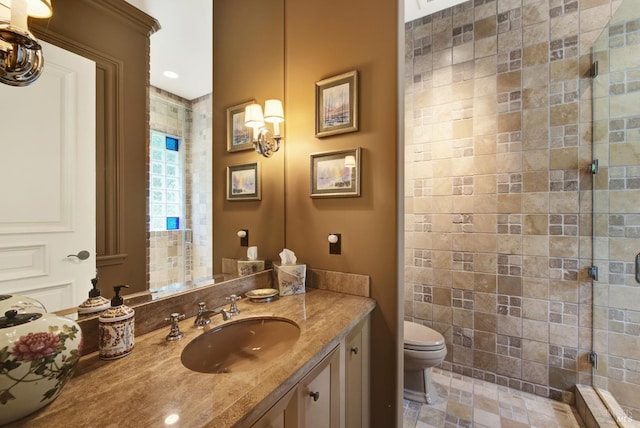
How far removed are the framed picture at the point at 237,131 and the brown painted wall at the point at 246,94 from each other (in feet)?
0.10

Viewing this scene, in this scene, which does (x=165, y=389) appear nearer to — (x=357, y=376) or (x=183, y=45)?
(x=357, y=376)

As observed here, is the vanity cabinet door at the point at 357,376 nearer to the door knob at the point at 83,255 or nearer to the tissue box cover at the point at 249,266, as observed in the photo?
the tissue box cover at the point at 249,266

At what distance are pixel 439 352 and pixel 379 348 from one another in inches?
31.9

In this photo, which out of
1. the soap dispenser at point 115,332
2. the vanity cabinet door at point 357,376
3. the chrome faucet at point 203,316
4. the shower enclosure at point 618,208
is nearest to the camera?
the soap dispenser at point 115,332

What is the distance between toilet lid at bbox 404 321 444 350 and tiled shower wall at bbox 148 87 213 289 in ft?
4.94

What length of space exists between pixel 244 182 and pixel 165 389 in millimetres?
1129

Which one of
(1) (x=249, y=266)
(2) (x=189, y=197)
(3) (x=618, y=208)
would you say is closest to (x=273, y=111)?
(2) (x=189, y=197)

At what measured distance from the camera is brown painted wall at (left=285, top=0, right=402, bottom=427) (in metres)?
1.41

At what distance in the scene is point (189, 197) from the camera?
113cm

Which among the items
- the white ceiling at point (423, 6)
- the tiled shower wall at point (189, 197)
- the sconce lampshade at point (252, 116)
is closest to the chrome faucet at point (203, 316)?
the tiled shower wall at point (189, 197)

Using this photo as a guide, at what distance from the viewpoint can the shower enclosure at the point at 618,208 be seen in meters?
1.75

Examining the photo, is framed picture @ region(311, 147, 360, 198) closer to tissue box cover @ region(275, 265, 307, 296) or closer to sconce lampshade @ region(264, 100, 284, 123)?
sconce lampshade @ region(264, 100, 284, 123)

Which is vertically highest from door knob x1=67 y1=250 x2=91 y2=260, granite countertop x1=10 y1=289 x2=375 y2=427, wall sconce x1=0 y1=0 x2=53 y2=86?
wall sconce x1=0 y1=0 x2=53 y2=86

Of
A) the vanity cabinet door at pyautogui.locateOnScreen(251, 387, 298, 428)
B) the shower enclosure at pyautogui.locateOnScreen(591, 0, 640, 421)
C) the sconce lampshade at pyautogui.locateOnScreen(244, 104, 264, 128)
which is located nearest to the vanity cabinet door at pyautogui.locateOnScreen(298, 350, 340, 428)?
the vanity cabinet door at pyautogui.locateOnScreen(251, 387, 298, 428)
